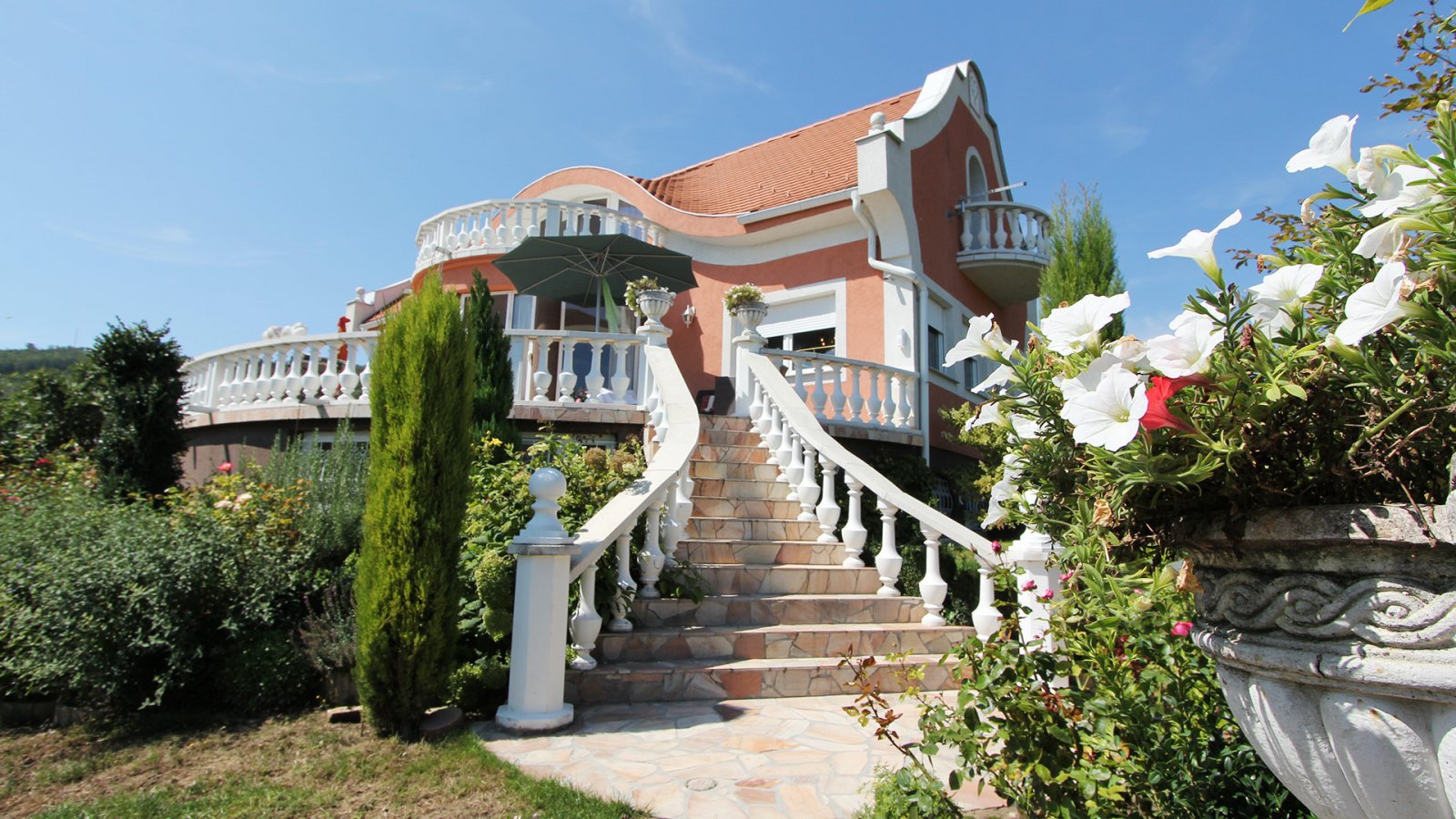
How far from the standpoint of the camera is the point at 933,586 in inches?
257

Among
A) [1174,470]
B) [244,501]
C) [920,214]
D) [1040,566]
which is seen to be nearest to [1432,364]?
[1174,470]

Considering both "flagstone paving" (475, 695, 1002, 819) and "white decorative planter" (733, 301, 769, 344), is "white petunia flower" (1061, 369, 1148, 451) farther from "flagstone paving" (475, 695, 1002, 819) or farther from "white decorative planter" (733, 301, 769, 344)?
"white decorative planter" (733, 301, 769, 344)

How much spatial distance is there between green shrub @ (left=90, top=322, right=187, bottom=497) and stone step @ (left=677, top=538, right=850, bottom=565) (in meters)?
5.56

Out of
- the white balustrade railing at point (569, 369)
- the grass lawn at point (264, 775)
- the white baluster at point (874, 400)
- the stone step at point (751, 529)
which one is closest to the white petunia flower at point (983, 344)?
the grass lawn at point (264, 775)

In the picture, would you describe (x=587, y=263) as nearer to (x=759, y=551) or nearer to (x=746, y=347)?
(x=746, y=347)

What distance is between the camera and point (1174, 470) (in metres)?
1.59

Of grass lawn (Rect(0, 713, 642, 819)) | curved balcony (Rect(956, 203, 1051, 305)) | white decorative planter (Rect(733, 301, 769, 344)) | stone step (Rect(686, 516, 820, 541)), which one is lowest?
grass lawn (Rect(0, 713, 642, 819))

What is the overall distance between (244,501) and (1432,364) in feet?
21.9

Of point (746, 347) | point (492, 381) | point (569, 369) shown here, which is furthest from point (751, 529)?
point (492, 381)

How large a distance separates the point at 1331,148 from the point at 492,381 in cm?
834

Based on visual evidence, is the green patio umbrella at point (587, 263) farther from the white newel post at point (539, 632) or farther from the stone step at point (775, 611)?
the white newel post at point (539, 632)

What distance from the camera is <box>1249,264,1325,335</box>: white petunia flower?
1580 mm

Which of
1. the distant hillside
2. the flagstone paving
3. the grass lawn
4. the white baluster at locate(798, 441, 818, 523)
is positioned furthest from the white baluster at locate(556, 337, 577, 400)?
the distant hillside

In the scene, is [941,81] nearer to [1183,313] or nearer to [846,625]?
[846,625]
